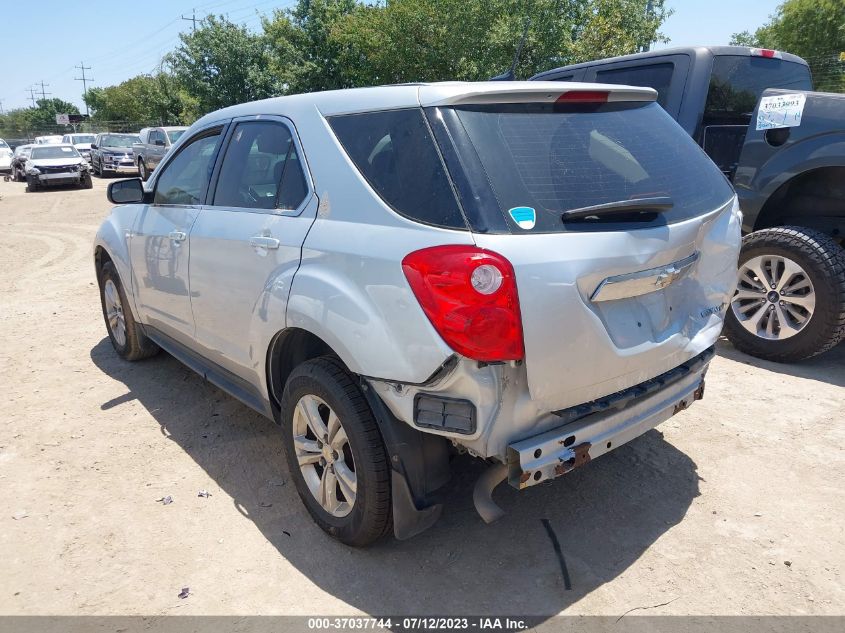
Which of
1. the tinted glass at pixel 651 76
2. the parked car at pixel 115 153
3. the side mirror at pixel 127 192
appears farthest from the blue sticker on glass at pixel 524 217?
the parked car at pixel 115 153

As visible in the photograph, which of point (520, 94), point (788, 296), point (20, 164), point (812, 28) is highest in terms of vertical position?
point (812, 28)

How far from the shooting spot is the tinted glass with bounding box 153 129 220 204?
381 cm

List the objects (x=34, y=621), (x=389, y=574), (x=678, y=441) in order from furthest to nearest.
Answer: (x=678, y=441) → (x=389, y=574) → (x=34, y=621)

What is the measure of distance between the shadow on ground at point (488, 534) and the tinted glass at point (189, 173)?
151cm

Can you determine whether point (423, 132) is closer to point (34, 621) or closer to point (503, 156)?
point (503, 156)

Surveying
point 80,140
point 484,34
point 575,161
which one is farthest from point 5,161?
point 575,161

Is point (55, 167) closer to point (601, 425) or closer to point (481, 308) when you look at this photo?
point (481, 308)

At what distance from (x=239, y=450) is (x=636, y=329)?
244 cm

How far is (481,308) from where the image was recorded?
217cm

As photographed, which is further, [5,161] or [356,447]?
[5,161]

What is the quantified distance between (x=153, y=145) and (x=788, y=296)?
22477mm

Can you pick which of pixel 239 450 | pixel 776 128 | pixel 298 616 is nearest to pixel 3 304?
pixel 239 450

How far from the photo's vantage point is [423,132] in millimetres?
2449

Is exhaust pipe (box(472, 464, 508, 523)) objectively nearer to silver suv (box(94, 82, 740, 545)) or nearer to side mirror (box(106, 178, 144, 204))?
silver suv (box(94, 82, 740, 545))
